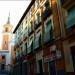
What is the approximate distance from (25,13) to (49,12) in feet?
32.5

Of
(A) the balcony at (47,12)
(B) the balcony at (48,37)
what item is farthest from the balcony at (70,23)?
(A) the balcony at (47,12)

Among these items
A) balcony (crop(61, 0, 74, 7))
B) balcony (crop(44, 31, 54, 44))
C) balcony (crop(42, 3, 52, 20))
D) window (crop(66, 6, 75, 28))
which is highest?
balcony (crop(42, 3, 52, 20))

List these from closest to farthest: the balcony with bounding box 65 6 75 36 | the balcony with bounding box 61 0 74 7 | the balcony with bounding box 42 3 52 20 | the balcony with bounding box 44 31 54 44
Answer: the balcony with bounding box 65 6 75 36 → the balcony with bounding box 61 0 74 7 → the balcony with bounding box 44 31 54 44 → the balcony with bounding box 42 3 52 20

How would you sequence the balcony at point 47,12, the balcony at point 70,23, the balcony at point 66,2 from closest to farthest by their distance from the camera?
the balcony at point 70,23 < the balcony at point 66,2 < the balcony at point 47,12

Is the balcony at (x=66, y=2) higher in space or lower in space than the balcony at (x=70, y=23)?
higher

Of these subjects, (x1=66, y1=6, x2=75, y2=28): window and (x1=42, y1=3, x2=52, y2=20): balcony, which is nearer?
(x1=66, y1=6, x2=75, y2=28): window

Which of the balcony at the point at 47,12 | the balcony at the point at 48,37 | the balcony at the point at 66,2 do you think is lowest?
the balcony at the point at 48,37

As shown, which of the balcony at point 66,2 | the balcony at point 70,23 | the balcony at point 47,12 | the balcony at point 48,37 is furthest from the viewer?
the balcony at point 47,12

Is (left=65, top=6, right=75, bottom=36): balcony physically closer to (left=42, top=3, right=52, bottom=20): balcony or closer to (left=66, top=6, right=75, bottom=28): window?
(left=66, top=6, right=75, bottom=28): window

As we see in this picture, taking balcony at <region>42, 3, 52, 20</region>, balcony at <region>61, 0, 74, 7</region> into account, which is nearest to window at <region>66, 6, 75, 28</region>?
balcony at <region>61, 0, 74, 7</region>

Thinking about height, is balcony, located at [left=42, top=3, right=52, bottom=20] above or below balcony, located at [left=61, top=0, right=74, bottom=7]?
above

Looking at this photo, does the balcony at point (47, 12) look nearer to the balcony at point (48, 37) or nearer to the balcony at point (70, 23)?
the balcony at point (48, 37)

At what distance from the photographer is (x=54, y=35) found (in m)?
12.5

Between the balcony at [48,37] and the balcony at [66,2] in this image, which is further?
the balcony at [48,37]
